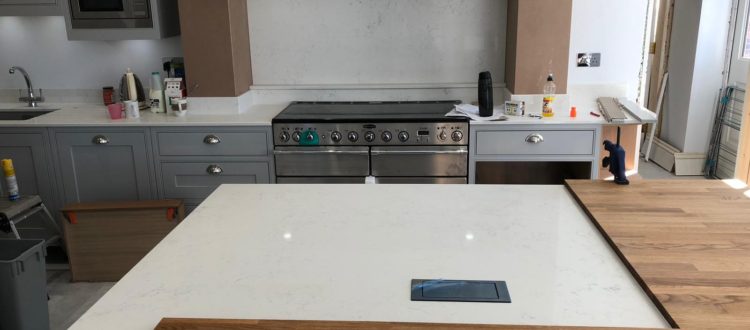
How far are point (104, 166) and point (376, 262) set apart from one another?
104 inches

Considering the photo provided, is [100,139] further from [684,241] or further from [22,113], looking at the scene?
[684,241]

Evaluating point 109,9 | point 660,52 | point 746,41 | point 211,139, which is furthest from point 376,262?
point 660,52

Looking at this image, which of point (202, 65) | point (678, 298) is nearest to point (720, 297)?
point (678, 298)

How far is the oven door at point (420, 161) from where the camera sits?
11.4 ft

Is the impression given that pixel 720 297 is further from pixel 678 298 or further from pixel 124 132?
pixel 124 132

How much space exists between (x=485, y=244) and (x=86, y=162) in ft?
9.27

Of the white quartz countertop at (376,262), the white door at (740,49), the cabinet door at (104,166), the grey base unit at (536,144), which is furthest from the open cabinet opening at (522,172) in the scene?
the cabinet door at (104,166)

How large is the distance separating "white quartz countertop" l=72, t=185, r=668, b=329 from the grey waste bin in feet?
3.54

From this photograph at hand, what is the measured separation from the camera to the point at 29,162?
3617 millimetres

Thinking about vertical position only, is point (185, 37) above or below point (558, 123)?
above

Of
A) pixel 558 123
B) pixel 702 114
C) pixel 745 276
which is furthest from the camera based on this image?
pixel 702 114

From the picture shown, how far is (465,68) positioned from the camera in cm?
401

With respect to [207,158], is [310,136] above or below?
above

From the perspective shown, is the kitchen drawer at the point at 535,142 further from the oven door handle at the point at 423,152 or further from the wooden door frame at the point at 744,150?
the wooden door frame at the point at 744,150
